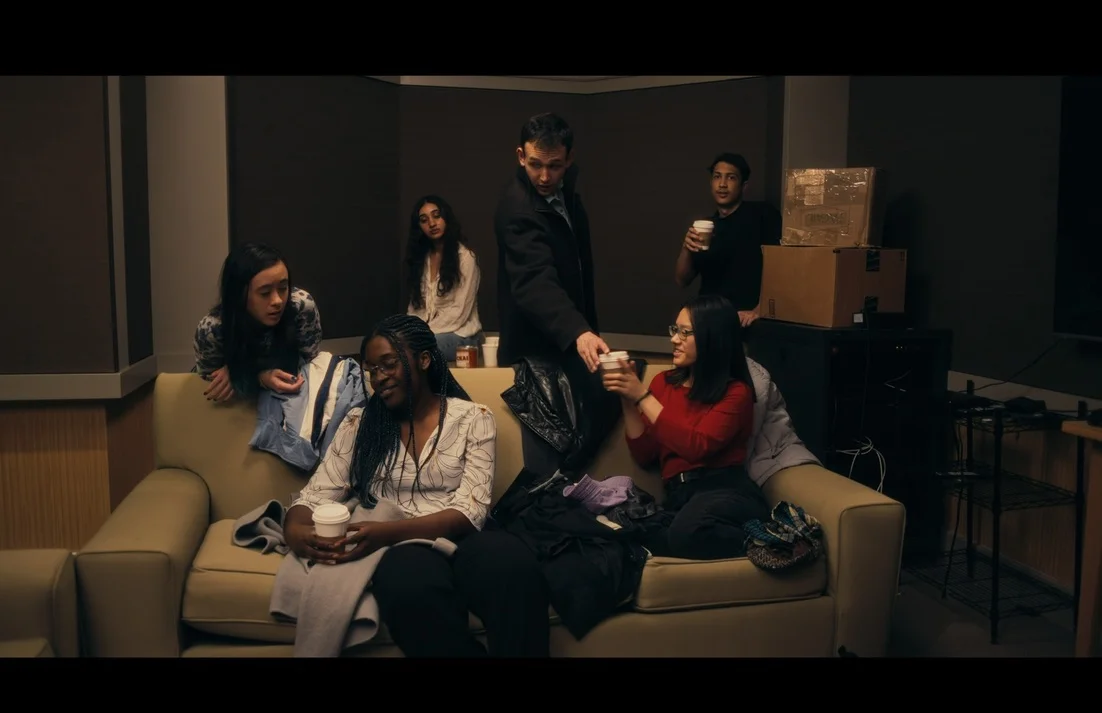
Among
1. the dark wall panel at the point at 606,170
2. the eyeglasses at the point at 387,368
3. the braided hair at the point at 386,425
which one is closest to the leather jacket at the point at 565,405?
the braided hair at the point at 386,425

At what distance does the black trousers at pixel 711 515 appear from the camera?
256 centimetres

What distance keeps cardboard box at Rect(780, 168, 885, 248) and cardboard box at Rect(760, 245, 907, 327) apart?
3.2 inches

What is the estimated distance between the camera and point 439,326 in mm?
4941

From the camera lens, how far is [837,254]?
359 centimetres

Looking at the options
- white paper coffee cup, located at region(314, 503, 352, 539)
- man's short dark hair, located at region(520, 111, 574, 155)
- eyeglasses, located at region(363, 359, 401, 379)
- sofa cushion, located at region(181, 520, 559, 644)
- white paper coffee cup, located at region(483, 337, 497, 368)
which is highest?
man's short dark hair, located at region(520, 111, 574, 155)

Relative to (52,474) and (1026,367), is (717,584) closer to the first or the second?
(1026,367)

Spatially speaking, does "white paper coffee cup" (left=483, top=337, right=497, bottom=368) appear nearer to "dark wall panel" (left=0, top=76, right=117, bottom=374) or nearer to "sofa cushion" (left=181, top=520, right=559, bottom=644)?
"dark wall panel" (left=0, top=76, right=117, bottom=374)

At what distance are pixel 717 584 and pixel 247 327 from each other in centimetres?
147

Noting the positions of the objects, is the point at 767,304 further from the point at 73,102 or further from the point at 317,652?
the point at 73,102

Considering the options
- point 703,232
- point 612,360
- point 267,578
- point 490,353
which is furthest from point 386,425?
point 703,232

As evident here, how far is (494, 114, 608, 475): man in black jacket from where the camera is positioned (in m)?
2.89

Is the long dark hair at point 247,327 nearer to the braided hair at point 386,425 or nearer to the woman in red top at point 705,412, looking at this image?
the braided hair at point 386,425

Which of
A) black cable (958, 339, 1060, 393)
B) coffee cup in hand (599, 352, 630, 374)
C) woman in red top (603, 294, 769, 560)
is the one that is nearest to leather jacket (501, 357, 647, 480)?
woman in red top (603, 294, 769, 560)
